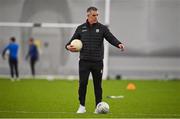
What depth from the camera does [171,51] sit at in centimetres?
3572

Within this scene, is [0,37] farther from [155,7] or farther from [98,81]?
[98,81]

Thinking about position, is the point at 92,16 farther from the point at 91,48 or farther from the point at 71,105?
the point at 71,105

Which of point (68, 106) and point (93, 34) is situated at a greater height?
point (93, 34)

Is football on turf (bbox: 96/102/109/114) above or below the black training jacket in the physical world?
below

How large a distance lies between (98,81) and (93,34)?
1.02 m

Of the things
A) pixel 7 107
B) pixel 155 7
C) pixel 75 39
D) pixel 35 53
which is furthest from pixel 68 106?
pixel 155 7

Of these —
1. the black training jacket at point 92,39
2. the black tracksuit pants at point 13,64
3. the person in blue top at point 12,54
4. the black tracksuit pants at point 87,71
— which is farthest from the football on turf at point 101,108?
the black tracksuit pants at point 13,64

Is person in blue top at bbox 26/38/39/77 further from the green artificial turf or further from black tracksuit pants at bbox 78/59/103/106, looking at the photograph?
black tracksuit pants at bbox 78/59/103/106

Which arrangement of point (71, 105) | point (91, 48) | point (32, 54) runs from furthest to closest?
point (32, 54), point (71, 105), point (91, 48)

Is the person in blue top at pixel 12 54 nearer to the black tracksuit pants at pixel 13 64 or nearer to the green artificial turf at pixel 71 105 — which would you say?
the black tracksuit pants at pixel 13 64

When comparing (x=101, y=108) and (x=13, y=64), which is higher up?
(x=101, y=108)

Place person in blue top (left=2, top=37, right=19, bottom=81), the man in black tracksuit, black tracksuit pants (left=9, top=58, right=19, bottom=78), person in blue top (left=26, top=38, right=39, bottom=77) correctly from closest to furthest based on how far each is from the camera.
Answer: the man in black tracksuit → person in blue top (left=2, top=37, right=19, bottom=81) → black tracksuit pants (left=9, top=58, right=19, bottom=78) → person in blue top (left=26, top=38, right=39, bottom=77)

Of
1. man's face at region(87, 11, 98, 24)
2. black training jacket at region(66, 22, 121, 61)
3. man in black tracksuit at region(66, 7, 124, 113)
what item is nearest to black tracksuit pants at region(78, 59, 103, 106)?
man in black tracksuit at region(66, 7, 124, 113)

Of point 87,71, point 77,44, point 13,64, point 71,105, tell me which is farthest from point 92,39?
point 13,64
